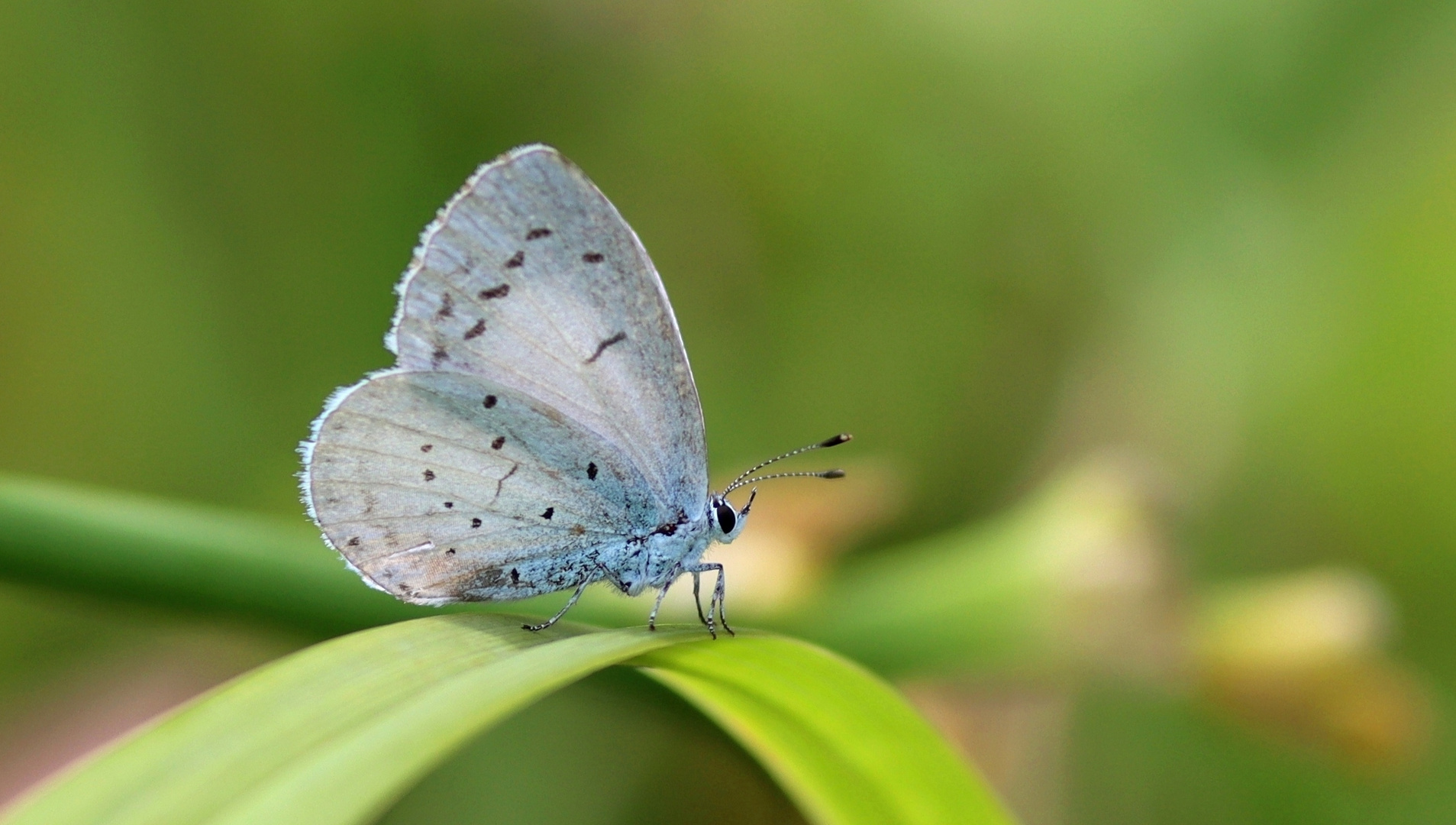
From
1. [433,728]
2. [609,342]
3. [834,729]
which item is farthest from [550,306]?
[433,728]

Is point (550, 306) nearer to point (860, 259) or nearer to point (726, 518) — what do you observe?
point (726, 518)

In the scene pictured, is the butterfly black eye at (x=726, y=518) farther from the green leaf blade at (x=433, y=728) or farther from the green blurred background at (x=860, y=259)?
the green blurred background at (x=860, y=259)

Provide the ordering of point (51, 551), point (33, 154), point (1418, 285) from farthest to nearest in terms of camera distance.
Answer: point (1418, 285)
point (33, 154)
point (51, 551)

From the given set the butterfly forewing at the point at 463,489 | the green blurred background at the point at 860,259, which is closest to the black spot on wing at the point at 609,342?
the butterfly forewing at the point at 463,489

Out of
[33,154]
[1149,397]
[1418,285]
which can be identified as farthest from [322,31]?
[1418,285]

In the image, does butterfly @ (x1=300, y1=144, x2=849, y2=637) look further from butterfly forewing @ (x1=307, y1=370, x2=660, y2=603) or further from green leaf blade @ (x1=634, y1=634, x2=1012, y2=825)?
green leaf blade @ (x1=634, y1=634, x2=1012, y2=825)

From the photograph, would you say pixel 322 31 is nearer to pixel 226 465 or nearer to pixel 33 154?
pixel 33 154
